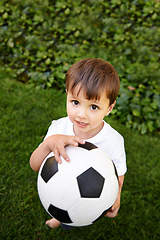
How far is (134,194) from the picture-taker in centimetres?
304

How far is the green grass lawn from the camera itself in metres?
2.35

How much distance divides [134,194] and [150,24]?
3.65m

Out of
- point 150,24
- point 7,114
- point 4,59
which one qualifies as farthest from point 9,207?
point 150,24

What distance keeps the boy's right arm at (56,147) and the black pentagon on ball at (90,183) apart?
16 centimetres

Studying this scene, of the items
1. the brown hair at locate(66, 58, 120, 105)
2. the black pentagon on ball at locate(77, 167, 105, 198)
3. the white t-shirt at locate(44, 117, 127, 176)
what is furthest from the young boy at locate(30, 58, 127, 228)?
the white t-shirt at locate(44, 117, 127, 176)

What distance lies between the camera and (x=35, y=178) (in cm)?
275

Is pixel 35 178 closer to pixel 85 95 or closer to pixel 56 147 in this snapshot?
pixel 56 147

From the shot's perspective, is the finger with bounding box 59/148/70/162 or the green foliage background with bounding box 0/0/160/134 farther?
the green foliage background with bounding box 0/0/160/134

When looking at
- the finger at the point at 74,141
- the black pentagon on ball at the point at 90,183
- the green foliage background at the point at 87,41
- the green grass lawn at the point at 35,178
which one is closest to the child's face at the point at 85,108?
the finger at the point at 74,141

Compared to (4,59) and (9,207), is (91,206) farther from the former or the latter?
(4,59)

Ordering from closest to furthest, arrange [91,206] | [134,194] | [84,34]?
[91,206], [134,194], [84,34]

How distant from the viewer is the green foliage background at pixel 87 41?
4.41 m

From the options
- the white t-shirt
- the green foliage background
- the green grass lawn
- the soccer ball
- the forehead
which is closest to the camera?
the soccer ball

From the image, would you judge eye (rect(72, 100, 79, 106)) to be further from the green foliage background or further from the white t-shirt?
the green foliage background
